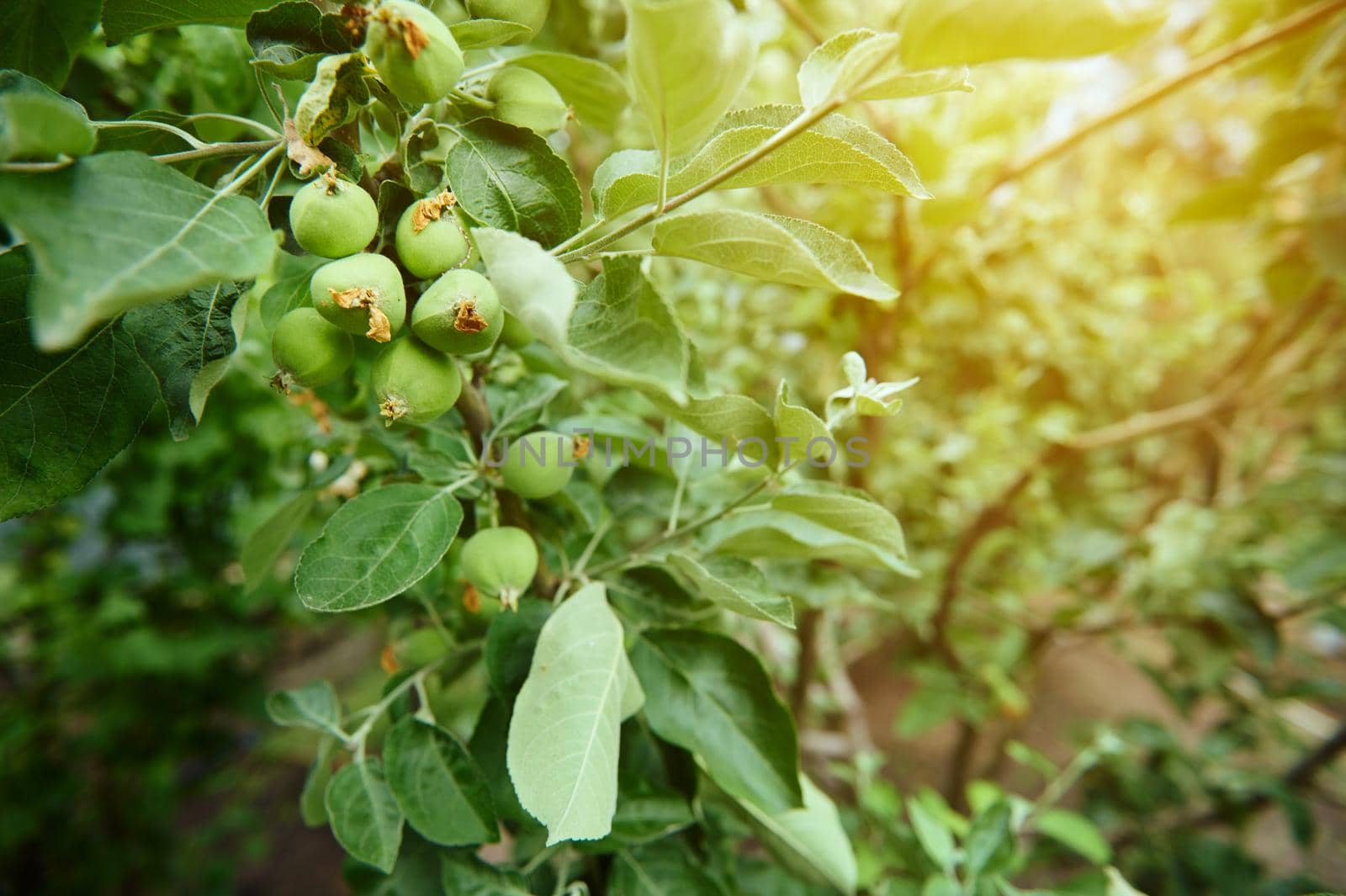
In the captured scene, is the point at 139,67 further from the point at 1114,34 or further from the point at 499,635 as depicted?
the point at 1114,34

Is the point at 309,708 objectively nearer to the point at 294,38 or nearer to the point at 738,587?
the point at 738,587

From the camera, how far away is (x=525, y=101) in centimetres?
43

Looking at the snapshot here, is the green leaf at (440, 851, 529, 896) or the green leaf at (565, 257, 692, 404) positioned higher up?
the green leaf at (565, 257, 692, 404)

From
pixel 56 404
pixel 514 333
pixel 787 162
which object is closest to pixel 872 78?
pixel 787 162

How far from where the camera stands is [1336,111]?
110 centimetres

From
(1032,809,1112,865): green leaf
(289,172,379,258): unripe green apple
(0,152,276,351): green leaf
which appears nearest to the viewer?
(0,152,276,351): green leaf

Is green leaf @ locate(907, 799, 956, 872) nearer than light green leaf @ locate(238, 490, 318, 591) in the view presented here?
No

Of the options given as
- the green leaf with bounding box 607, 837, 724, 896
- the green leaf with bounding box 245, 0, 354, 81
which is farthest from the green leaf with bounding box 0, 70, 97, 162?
the green leaf with bounding box 607, 837, 724, 896

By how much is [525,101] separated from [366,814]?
0.53 metres

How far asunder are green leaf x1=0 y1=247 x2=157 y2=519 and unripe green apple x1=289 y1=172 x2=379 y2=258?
0.17 metres

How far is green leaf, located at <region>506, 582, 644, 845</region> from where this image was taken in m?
0.38

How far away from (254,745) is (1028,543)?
8.21 ft

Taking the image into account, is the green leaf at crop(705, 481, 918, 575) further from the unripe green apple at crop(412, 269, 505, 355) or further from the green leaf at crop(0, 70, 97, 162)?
the green leaf at crop(0, 70, 97, 162)

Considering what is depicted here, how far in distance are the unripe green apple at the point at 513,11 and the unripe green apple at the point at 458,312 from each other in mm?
186
